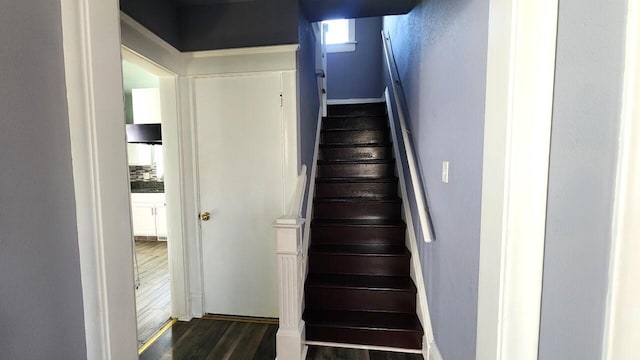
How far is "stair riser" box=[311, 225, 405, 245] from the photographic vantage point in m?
2.55

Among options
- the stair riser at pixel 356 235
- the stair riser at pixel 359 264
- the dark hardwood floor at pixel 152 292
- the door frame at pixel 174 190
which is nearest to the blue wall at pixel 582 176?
the stair riser at pixel 359 264

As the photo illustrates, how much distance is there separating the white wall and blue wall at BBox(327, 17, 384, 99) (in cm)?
456

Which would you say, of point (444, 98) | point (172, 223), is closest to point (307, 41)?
point (444, 98)

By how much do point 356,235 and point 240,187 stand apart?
1.11m

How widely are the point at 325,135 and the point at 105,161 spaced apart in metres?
2.99

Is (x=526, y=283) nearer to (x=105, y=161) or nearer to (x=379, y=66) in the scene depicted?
(x=105, y=161)

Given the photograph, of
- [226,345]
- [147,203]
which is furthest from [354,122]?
[147,203]

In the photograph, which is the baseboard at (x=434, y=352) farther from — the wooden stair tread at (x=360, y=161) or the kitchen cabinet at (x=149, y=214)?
the kitchen cabinet at (x=149, y=214)

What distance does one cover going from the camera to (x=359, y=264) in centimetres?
241

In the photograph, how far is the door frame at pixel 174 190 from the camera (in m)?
2.31

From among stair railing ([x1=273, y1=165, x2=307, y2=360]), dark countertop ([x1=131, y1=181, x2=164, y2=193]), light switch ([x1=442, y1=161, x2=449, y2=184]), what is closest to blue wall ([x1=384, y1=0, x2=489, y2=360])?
light switch ([x1=442, y1=161, x2=449, y2=184])

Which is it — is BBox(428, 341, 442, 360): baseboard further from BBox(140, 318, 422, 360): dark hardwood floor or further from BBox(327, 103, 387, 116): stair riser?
BBox(327, 103, 387, 116): stair riser

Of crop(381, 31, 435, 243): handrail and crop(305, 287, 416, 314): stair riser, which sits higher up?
crop(381, 31, 435, 243): handrail

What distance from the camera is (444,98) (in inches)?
62.4
